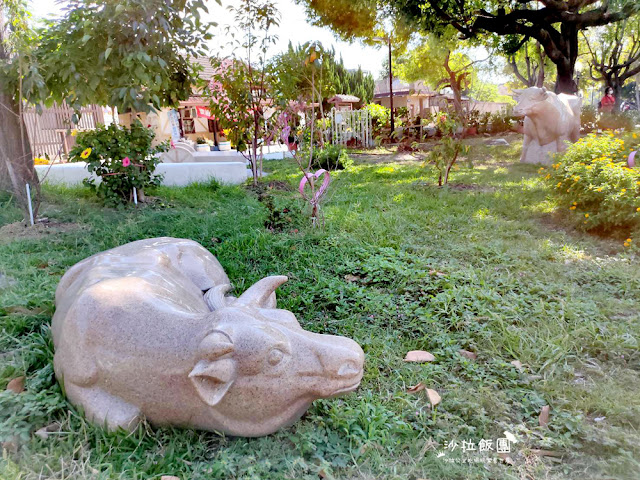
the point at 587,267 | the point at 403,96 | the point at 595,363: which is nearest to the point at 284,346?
the point at 595,363

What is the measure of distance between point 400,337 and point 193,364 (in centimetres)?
158

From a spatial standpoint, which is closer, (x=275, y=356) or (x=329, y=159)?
(x=275, y=356)

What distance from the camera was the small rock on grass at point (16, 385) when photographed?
2344 mm

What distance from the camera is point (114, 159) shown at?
20.6ft

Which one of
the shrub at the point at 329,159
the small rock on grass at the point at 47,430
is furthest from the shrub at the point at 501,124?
the small rock on grass at the point at 47,430

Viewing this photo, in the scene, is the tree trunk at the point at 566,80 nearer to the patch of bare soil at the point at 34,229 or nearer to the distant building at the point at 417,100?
the distant building at the point at 417,100

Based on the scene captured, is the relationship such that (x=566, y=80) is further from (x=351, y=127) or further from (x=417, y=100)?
(x=417, y=100)

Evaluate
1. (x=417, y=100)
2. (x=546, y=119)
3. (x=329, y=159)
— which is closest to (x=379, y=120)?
(x=329, y=159)

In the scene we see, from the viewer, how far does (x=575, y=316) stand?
10.3 ft

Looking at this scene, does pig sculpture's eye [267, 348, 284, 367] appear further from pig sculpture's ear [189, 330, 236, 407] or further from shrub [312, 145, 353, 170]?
shrub [312, 145, 353, 170]

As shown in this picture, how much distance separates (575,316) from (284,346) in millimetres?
2229

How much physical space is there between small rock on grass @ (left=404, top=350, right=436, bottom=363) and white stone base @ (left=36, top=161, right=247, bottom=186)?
6.30 m

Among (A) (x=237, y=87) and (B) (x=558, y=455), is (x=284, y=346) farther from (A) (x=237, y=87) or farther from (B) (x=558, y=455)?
(A) (x=237, y=87)

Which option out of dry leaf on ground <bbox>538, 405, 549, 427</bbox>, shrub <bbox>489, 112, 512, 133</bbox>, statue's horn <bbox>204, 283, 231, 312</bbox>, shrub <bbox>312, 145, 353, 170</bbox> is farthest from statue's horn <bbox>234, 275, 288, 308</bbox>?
shrub <bbox>489, 112, 512, 133</bbox>
